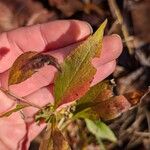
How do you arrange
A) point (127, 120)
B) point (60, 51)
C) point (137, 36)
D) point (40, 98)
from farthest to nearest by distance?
point (137, 36) < point (127, 120) < point (40, 98) < point (60, 51)

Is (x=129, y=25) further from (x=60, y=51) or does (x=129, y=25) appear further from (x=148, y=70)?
(x=60, y=51)

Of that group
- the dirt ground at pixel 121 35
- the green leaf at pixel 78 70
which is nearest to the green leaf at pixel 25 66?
the green leaf at pixel 78 70

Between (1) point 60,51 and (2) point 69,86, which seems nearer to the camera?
(2) point 69,86

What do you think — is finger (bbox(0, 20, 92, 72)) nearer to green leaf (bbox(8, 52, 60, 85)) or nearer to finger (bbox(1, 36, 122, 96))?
finger (bbox(1, 36, 122, 96))

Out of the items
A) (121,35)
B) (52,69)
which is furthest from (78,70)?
(121,35)

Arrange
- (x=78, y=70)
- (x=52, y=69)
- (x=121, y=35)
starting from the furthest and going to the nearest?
(x=121, y=35) < (x=52, y=69) < (x=78, y=70)

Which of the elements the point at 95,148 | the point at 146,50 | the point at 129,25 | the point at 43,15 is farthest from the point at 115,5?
the point at 95,148

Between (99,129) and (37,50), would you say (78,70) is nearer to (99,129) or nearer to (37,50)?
(99,129)
